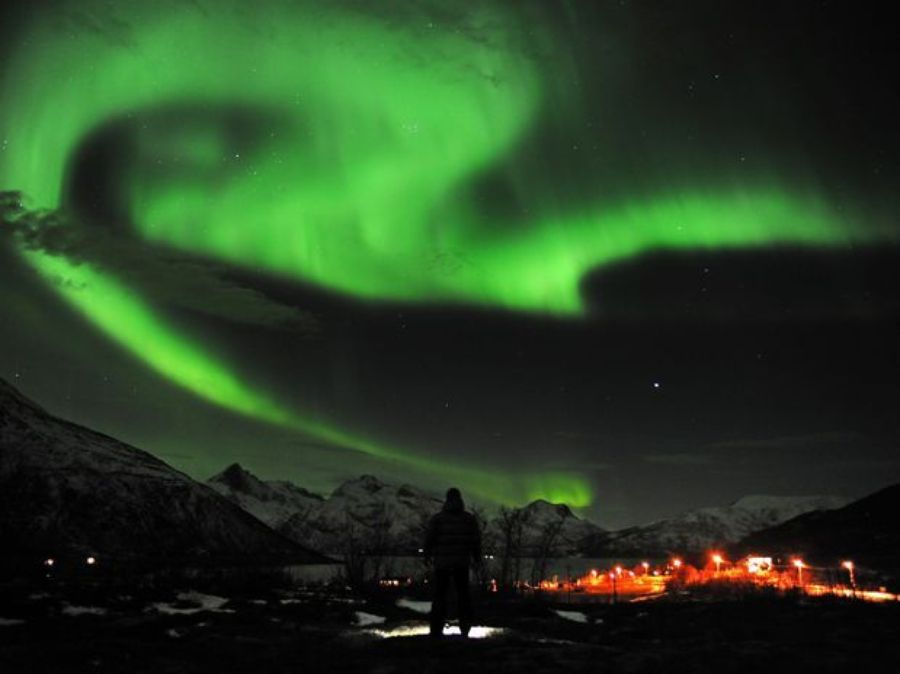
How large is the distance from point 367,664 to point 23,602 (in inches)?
545

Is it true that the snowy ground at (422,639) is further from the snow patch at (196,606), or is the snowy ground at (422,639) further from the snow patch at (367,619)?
the snow patch at (196,606)

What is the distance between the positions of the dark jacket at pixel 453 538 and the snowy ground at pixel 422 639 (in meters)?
1.47

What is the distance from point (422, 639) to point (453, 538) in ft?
7.80

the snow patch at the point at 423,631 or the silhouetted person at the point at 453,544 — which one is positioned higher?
the silhouetted person at the point at 453,544

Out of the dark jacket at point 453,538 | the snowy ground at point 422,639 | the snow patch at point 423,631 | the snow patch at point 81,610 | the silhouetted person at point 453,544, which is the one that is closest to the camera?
the snowy ground at point 422,639

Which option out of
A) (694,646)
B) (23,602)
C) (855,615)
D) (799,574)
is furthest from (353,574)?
(694,646)

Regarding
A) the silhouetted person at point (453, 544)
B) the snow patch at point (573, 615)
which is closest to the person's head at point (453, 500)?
the silhouetted person at point (453, 544)

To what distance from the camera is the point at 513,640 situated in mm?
14430

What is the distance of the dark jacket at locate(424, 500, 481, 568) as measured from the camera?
53.3ft

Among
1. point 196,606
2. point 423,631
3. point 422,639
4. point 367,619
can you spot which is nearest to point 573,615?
point 367,619

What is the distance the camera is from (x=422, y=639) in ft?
47.5

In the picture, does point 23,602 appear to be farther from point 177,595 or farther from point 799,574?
point 799,574

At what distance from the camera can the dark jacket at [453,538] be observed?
16.2 meters

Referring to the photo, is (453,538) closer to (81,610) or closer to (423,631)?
(423,631)
